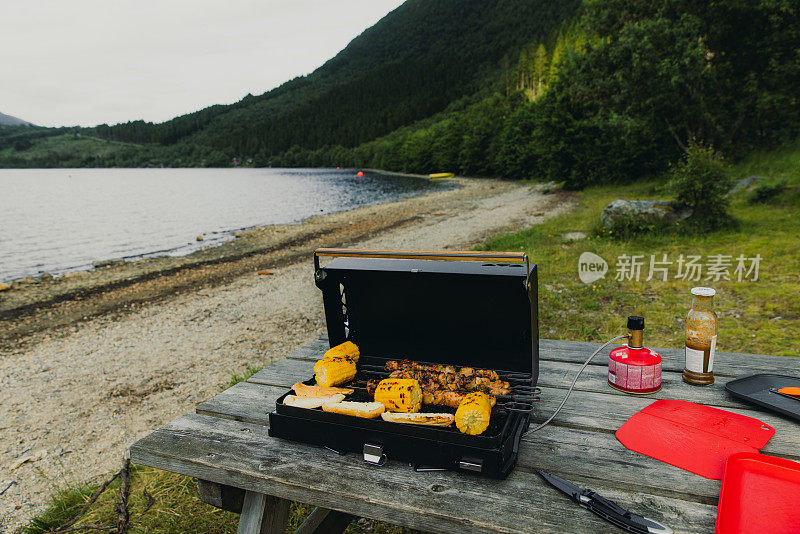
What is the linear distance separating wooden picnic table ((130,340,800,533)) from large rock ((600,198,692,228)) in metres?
9.75

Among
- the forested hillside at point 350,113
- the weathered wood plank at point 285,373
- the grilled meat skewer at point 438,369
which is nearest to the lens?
the grilled meat skewer at point 438,369

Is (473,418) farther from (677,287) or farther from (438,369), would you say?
(677,287)

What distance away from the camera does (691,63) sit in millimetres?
18219

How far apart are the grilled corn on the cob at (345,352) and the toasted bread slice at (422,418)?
2.08 ft

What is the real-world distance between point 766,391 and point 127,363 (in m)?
8.20

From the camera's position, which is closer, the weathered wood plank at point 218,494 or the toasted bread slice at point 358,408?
the toasted bread slice at point 358,408

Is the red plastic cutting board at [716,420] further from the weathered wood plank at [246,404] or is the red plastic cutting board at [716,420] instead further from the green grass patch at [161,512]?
the green grass patch at [161,512]

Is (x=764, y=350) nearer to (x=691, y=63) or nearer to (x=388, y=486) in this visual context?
(x=388, y=486)

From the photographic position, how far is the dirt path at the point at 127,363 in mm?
4801

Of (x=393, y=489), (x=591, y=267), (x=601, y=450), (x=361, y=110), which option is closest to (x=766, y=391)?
(x=601, y=450)

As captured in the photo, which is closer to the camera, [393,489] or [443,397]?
[393,489]

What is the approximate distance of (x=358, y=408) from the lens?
1752mm

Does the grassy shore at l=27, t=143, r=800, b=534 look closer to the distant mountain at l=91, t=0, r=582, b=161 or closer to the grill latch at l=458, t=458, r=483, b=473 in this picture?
the grill latch at l=458, t=458, r=483, b=473

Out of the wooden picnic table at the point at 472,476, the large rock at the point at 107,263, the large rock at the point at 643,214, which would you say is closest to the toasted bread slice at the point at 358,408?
the wooden picnic table at the point at 472,476
